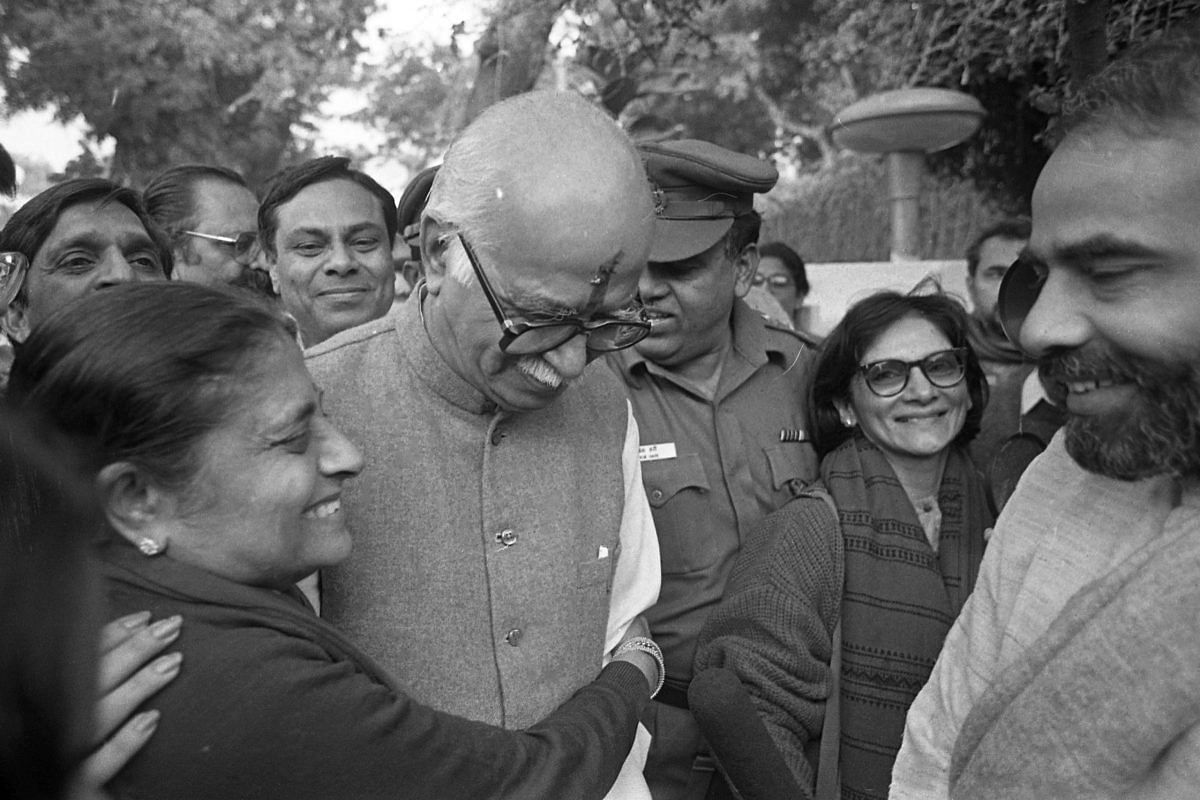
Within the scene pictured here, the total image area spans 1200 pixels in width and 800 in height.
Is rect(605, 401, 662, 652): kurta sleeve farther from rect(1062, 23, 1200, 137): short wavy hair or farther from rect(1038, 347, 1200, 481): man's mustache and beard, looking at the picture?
rect(1062, 23, 1200, 137): short wavy hair

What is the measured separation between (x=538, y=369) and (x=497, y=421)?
0.18 meters

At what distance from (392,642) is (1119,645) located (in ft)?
3.84

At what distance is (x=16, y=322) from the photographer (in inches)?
101

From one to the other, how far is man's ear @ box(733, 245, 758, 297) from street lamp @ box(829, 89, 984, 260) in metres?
5.25

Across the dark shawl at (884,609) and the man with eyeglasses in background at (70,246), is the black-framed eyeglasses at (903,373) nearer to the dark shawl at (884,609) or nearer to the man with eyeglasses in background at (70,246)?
the dark shawl at (884,609)

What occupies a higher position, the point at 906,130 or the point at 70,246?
the point at 906,130

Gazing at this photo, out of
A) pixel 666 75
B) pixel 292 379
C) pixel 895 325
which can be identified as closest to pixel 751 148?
pixel 666 75

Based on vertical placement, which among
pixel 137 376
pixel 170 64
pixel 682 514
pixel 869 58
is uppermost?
pixel 170 64

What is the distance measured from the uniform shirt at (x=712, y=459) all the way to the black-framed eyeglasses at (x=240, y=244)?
1.71 m

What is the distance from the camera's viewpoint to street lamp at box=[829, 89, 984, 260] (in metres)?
7.82

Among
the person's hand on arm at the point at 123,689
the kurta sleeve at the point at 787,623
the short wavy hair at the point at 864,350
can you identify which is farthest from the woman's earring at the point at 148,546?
the short wavy hair at the point at 864,350

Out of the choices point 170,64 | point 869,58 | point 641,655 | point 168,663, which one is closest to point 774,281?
point 641,655

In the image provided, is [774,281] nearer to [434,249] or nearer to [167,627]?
[434,249]

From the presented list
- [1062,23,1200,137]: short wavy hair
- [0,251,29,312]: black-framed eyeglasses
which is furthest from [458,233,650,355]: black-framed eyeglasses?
[0,251,29,312]: black-framed eyeglasses
